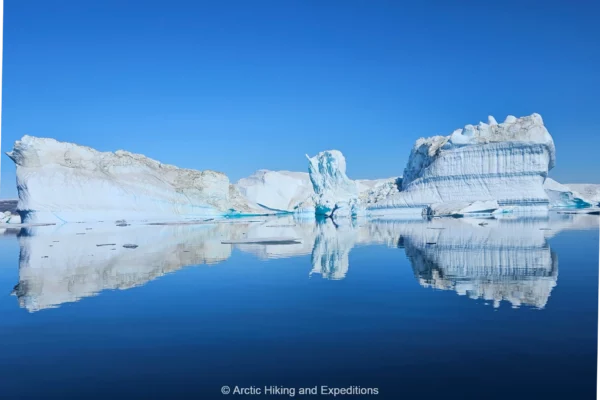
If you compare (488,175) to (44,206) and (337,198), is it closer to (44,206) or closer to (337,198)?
(337,198)

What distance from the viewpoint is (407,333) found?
4.82 meters

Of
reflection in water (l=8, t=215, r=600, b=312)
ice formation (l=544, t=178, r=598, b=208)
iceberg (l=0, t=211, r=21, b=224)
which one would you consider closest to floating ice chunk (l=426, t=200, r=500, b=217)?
ice formation (l=544, t=178, r=598, b=208)

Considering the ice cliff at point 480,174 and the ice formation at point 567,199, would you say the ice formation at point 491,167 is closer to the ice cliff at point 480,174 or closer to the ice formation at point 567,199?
the ice cliff at point 480,174

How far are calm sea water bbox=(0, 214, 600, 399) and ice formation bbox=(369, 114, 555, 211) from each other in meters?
32.1

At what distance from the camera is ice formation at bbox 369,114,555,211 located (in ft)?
127

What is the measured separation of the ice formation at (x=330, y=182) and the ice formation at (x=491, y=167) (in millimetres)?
5875

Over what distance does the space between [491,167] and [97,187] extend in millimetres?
32495

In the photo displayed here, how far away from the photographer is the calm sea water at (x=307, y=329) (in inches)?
145

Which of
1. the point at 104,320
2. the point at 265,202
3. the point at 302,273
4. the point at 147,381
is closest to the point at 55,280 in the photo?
the point at 104,320

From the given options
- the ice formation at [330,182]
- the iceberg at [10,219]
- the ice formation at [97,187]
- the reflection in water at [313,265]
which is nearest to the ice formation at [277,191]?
the ice formation at [330,182]

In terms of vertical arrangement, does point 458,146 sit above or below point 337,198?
above

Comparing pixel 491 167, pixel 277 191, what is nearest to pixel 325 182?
pixel 491 167

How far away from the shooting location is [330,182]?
4962 centimetres

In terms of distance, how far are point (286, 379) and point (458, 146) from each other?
1630 inches
